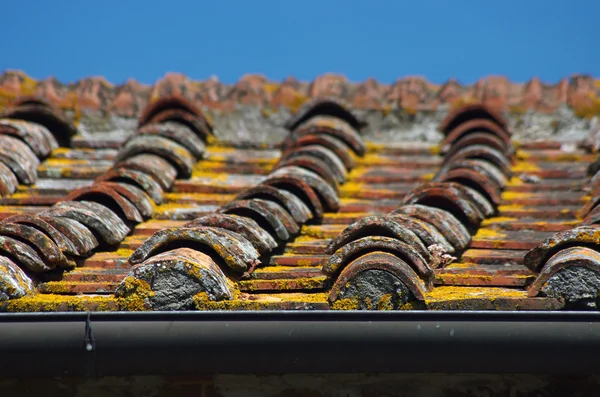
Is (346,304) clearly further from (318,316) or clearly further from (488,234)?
(488,234)

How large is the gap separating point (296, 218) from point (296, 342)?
1764 mm

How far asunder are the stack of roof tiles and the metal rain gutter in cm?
24

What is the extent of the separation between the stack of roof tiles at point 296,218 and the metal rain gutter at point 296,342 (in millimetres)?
237

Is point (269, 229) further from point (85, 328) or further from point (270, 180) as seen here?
point (85, 328)

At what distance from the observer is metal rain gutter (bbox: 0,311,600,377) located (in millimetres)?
3197

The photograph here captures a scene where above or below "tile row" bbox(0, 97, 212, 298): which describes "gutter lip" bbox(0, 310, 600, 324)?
below

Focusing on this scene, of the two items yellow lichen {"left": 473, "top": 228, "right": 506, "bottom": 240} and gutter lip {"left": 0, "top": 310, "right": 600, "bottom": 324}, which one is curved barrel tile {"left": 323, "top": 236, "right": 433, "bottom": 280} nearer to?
gutter lip {"left": 0, "top": 310, "right": 600, "bottom": 324}

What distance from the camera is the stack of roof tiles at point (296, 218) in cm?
361

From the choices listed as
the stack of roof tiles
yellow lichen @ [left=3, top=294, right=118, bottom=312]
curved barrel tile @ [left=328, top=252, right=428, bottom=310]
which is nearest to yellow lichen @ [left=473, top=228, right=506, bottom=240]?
the stack of roof tiles

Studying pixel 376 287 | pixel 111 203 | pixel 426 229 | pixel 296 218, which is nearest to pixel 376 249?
pixel 376 287

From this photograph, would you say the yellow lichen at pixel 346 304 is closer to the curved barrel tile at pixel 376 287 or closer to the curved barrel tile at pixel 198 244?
the curved barrel tile at pixel 376 287

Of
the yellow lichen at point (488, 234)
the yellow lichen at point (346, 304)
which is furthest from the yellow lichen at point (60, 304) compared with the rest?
the yellow lichen at point (488, 234)

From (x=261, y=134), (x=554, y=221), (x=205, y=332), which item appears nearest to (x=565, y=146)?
(x=554, y=221)

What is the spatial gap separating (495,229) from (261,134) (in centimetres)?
284
